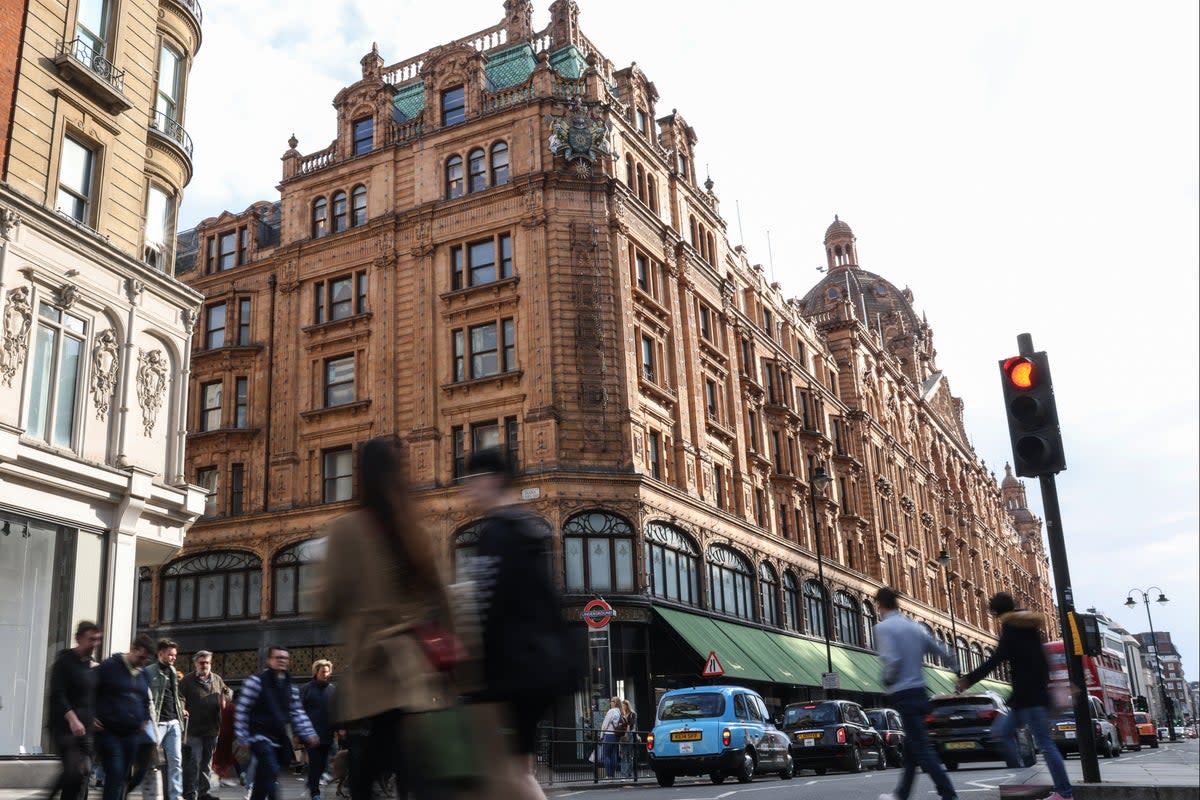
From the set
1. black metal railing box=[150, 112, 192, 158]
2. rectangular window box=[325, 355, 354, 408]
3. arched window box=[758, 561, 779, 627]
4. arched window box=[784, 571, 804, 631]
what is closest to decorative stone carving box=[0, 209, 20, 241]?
black metal railing box=[150, 112, 192, 158]

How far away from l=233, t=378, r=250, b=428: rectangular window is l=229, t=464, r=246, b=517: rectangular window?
Result: 5.31 ft

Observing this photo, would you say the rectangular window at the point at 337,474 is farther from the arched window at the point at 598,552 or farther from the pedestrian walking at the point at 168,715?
the pedestrian walking at the point at 168,715

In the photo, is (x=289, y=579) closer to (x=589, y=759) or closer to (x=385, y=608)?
(x=589, y=759)

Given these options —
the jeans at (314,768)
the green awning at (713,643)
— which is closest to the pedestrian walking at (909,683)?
the jeans at (314,768)

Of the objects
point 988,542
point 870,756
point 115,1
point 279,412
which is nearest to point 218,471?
point 279,412

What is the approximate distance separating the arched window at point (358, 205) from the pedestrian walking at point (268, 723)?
99.2 ft

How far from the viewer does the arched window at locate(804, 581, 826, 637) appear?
145ft

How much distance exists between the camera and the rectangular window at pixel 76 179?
1903 centimetres

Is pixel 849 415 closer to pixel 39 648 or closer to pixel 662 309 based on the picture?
pixel 662 309

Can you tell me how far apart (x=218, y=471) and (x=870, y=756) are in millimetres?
23937

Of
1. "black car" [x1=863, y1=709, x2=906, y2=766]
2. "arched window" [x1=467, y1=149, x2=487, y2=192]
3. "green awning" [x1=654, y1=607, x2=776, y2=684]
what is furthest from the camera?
"arched window" [x1=467, y1=149, x2=487, y2=192]

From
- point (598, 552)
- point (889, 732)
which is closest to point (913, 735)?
point (889, 732)

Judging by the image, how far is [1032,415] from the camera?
10.1 metres

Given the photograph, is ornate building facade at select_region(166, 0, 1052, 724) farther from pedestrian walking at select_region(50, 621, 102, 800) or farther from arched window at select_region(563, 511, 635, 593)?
pedestrian walking at select_region(50, 621, 102, 800)
